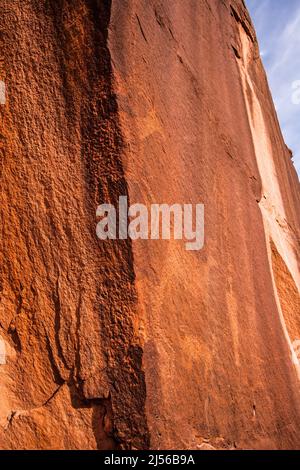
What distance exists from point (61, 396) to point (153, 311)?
1.68ft

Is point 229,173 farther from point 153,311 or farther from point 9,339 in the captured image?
point 9,339

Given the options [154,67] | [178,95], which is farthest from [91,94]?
[178,95]

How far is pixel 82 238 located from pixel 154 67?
0.91 meters

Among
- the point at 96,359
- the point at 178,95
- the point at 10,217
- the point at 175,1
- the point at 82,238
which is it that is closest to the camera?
the point at 96,359

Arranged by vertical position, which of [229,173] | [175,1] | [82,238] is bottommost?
[82,238]

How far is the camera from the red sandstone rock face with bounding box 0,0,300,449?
80.3 inches

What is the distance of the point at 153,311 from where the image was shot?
2.08 metres

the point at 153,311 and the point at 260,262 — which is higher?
the point at 260,262

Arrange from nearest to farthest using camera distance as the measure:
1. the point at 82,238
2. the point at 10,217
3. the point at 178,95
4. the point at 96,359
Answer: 1. the point at 96,359
2. the point at 82,238
3. the point at 10,217
4. the point at 178,95

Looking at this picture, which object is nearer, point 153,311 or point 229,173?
point 153,311

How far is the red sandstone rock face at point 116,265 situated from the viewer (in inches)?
80.3

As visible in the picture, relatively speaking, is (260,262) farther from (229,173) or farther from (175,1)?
(175,1)

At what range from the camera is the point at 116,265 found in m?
2.09

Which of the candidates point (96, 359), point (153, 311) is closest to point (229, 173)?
point (153, 311)
